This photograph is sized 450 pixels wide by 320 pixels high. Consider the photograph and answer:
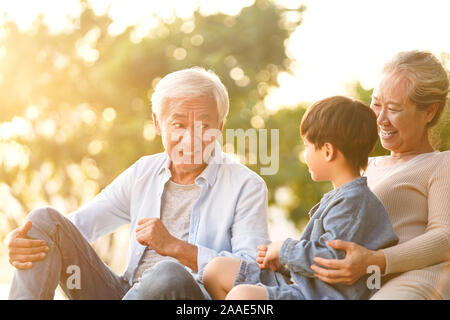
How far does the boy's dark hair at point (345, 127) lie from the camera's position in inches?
65.6

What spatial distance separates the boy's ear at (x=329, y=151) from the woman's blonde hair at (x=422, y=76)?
42 centimetres

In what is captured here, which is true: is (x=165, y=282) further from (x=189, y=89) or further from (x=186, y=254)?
(x=189, y=89)

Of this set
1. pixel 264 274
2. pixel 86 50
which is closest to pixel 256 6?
pixel 86 50

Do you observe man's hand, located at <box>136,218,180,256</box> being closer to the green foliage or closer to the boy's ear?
the boy's ear

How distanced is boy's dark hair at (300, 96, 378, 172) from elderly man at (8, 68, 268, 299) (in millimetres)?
394

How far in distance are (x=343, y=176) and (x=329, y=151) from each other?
9cm

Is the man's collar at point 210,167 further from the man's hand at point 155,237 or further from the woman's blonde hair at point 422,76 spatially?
the woman's blonde hair at point 422,76

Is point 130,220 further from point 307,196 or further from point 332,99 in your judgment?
point 307,196

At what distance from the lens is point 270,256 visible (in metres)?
1.64

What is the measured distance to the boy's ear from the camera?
65.7 inches

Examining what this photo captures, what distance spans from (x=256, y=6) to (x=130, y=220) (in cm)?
602

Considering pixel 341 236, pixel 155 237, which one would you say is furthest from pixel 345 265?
pixel 155 237

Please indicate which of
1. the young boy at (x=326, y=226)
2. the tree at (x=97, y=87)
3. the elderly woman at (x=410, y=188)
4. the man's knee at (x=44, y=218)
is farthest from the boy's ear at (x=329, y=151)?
the tree at (x=97, y=87)

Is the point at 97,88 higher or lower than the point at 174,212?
higher
